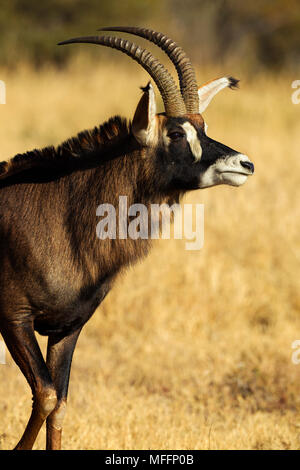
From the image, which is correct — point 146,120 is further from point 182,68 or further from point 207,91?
point 207,91

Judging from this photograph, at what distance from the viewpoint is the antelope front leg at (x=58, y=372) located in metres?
5.15

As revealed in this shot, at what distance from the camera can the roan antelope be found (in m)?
4.79

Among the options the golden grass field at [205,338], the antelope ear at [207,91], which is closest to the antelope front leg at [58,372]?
the golden grass field at [205,338]

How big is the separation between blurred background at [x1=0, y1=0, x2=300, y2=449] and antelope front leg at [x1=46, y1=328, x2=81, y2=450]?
549mm

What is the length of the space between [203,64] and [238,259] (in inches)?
450

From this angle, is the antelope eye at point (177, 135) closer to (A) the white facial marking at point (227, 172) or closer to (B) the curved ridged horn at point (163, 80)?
(B) the curved ridged horn at point (163, 80)

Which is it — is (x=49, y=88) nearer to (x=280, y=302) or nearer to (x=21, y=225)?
(x=280, y=302)

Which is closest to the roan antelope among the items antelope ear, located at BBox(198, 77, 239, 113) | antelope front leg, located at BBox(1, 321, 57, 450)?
antelope front leg, located at BBox(1, 321, 57, 450)

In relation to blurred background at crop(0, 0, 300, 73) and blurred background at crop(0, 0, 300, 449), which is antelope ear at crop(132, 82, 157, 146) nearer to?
blurred background at crop(0, 0, 300, 449)

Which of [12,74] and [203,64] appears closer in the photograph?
[12,74]

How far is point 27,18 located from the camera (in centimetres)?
2523

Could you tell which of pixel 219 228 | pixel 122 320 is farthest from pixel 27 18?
pixel 122 320

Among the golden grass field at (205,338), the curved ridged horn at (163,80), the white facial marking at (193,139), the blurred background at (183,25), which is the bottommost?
the golden grass field at (205,338)

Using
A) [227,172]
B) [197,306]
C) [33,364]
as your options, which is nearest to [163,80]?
[227,172]
